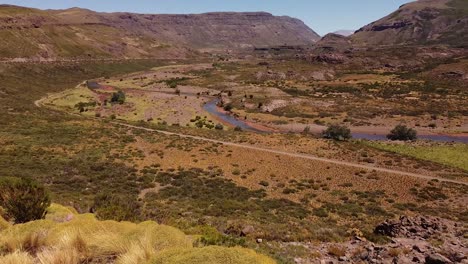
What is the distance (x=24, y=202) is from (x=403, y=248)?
54.6 ft

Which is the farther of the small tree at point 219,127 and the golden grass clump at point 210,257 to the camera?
the small tree at point 219,127

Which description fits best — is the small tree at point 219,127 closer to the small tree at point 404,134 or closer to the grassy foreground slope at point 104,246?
the small tree at point 404,134

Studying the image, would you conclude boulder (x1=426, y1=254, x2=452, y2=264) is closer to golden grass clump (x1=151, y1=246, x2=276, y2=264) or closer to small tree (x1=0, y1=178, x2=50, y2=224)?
golden grass clump (x1=151, y1=246, x2=276, y2=264)

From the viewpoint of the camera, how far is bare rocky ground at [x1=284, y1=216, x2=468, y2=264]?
15195mm

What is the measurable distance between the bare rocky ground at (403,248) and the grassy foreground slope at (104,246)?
22.9ft

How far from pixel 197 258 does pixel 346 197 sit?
31.2m

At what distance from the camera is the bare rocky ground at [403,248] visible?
15.2 meters

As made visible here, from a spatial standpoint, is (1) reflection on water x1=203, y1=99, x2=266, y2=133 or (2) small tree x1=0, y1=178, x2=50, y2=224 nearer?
(2) small tree x1=0, y1=178, x2=50, y2=224

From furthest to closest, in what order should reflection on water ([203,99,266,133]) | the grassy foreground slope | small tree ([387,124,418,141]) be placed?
reflection on water ([203,99,266,133]), small tree ([387,124,418,141]), the grassy foreground slope

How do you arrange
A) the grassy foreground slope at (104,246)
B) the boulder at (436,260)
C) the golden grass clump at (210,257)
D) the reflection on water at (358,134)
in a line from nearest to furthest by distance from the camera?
the golden grass clump at (210,257)
the grassy foreground slope at (104,246)
the boulder at (436,260)
the reflection on water at (358,134)

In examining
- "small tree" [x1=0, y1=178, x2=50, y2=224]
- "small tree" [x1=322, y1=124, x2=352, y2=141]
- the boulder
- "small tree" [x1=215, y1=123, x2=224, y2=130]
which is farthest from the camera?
"small tree" [x1=215, y1=123, x2=224, y2=130]

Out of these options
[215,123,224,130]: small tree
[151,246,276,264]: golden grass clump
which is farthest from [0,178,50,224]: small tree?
[215,123,224,130]: small tree

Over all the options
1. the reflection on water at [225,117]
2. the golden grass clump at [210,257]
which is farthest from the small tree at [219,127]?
the golden grass clump at [210,257]

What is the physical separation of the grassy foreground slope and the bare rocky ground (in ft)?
22.9
